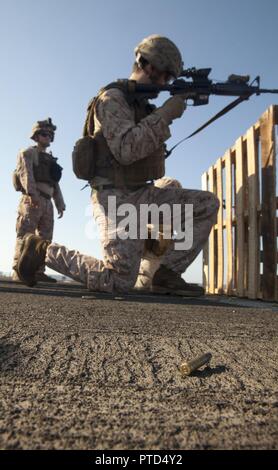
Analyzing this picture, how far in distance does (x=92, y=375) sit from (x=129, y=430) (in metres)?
0.27

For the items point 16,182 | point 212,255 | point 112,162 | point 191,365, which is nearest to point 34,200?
point 16,182

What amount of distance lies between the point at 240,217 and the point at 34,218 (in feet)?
7.75

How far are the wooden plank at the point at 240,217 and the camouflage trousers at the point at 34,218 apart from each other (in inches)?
84.6

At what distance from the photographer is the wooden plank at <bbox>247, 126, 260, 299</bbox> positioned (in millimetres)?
3519

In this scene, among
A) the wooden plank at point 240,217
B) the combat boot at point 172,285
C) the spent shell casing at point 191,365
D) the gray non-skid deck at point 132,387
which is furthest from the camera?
the wooden plank at point 240,217

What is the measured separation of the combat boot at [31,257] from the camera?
2.99 m

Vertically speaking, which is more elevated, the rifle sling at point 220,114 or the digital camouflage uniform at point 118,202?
the rifle sling at point 220,114

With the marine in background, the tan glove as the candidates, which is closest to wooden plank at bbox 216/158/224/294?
the tan glove

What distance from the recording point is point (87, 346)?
1074mm

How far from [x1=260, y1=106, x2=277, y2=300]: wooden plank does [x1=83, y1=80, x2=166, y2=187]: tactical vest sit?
0.81m

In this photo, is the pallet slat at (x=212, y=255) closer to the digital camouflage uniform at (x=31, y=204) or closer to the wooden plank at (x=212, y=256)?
the wooden plank at (x=212, y=256)

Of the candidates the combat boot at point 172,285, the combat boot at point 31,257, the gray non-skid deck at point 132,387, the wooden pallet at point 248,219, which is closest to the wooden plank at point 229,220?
the wooden pallet at point 248,219

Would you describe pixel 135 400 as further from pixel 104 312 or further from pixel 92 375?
pixel 104 312

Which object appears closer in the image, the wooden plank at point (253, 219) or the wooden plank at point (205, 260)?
the wooden plank at point (253, 219)
